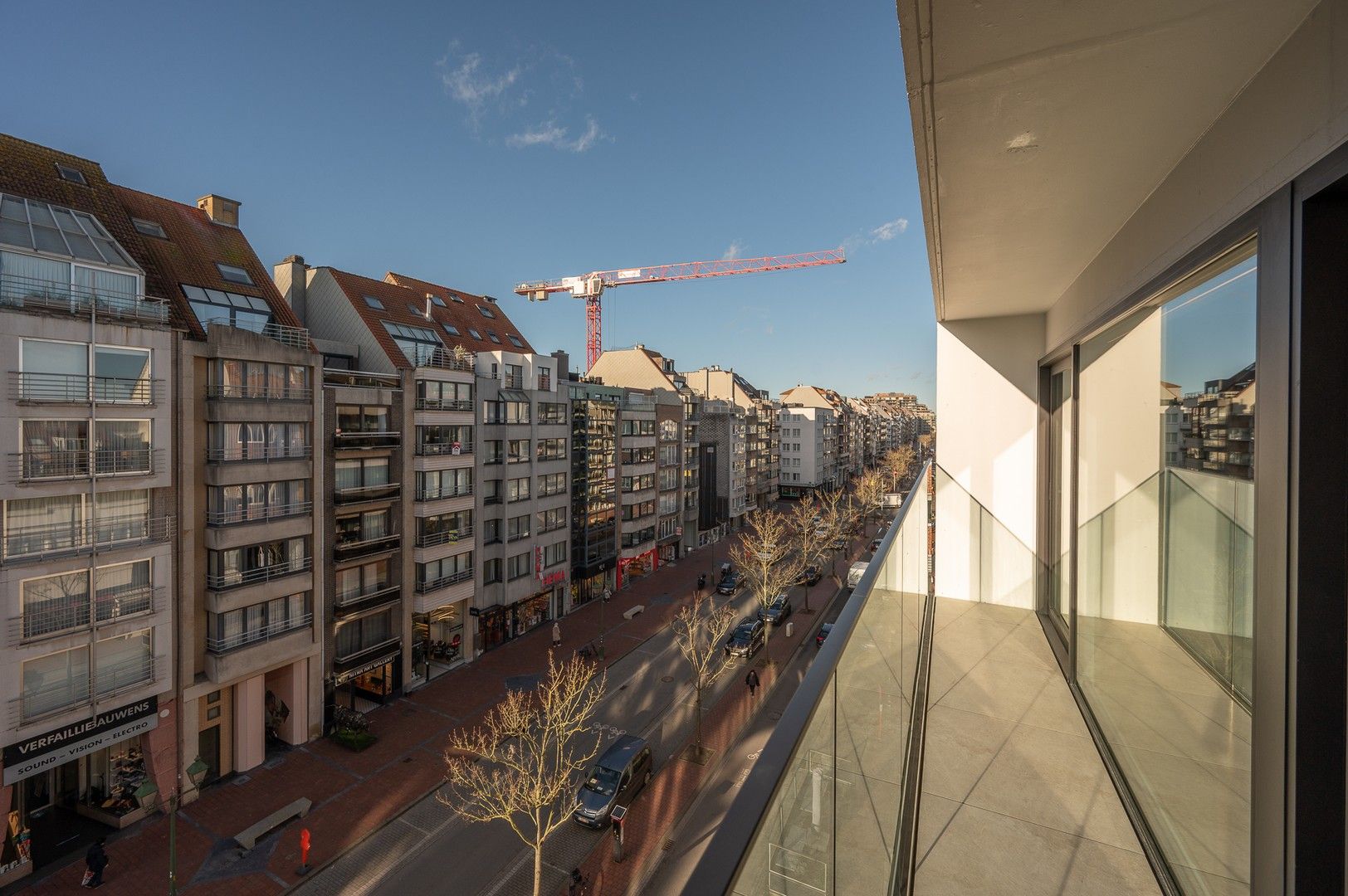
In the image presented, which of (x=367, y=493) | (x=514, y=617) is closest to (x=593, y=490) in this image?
(x=514, y=617)

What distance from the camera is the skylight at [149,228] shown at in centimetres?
1769

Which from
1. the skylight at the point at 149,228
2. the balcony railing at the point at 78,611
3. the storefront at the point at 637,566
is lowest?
the storefront at the point at 637,566

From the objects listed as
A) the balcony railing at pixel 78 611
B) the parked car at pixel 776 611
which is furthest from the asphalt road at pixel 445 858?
the parked car at pixel 776 611

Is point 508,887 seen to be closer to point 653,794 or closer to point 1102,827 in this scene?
point 653,794

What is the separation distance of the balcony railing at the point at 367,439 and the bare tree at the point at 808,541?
65.5 ft

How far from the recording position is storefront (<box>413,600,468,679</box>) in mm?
22047

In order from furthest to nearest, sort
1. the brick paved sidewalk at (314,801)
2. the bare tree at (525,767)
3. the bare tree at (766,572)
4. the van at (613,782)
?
the bare tree at (766,572) → the van at (613,782) → the bare tree at (525,767) → the brick paved sidewalk at (314,801)

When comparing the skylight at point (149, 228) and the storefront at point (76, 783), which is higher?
the skylight at point (149, 228)

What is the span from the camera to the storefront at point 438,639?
22047 mm

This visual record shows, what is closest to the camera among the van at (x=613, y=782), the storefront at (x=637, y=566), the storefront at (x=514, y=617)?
the van at (x=613, y=782)

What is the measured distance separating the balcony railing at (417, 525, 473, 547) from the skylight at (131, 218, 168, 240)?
460 inches

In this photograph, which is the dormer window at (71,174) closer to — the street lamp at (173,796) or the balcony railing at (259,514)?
the balcony railing at (259,514)

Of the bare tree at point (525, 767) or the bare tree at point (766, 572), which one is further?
the bare tree at point (766, 572)

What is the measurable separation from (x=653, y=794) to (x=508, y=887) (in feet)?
13.6
